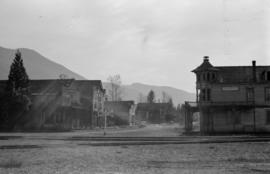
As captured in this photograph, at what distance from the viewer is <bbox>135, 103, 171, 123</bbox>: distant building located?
13962cm

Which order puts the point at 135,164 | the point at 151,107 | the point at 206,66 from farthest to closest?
the point at 151,107, the point at 206,66, the point at 135,164

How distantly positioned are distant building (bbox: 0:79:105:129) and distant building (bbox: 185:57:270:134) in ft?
81.3

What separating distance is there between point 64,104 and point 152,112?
7548 cm

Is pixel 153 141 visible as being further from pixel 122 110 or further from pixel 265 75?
pixel 122 110

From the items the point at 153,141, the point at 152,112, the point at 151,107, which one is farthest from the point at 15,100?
the point at 151,107

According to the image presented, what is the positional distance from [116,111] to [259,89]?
60.1 metres

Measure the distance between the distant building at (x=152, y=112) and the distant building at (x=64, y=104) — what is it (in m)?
56.9

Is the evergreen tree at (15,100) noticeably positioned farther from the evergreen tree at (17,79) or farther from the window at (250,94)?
the window at (250,94)

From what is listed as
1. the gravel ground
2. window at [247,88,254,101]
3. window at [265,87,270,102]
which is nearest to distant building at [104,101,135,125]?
window at [247,88,254,101]

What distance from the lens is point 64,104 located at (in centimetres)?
6944

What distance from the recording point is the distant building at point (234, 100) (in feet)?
161

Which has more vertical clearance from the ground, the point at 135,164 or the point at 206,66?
the point at 206,66

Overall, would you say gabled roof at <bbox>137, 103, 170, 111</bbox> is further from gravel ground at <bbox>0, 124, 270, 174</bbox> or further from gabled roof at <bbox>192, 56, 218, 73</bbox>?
gravel ground at <bbox>0, 124, 270, 174</bbox>

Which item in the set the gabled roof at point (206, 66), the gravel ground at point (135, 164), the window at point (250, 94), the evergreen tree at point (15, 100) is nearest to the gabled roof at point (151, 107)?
the evergreen tree at point (15, 100)
